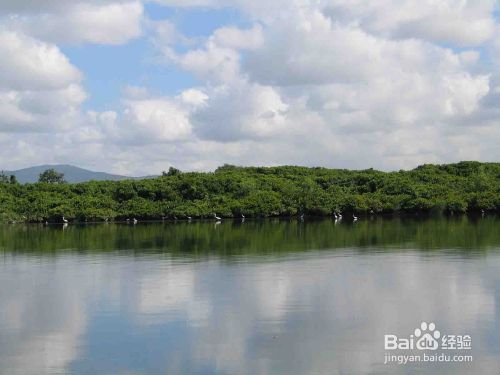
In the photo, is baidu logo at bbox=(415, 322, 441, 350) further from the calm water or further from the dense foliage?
the dense foliage

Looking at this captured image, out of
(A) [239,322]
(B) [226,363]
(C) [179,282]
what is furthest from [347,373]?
(C) [179,282]

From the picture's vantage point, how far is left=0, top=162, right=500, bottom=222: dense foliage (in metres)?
66.4

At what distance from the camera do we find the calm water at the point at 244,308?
42.1ft

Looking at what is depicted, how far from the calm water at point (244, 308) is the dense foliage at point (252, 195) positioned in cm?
3525

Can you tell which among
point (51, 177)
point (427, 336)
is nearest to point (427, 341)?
point (427, 336)

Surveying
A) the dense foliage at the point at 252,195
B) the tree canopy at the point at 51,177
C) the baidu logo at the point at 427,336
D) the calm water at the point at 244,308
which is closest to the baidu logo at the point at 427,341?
the baidu logo at the point at 427,336

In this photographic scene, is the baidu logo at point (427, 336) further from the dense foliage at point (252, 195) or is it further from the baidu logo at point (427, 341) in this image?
the dense foliage at point (252, 195)

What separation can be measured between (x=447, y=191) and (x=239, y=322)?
56.6 m

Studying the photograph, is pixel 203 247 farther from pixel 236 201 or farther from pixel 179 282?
pixel 236 201

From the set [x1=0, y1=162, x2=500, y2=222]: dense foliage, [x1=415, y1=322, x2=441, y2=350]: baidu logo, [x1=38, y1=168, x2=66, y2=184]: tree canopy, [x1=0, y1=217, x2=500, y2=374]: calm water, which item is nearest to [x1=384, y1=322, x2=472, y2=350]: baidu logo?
[x1=415, y1=322, x2=441, y2=350]: baidu logo

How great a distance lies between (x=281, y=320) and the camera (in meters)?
15.7

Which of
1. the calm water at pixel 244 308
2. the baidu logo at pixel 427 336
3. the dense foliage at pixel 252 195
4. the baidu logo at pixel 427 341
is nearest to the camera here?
the calm water at pixel 244 308

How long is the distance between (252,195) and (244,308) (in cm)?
5295

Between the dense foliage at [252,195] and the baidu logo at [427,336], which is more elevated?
the dense foliage at [252,195]
